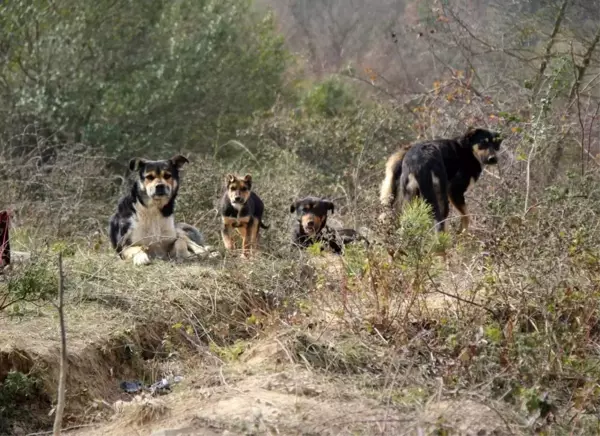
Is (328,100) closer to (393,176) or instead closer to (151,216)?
(393,176)

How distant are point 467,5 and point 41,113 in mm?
6680

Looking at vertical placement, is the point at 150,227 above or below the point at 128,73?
below

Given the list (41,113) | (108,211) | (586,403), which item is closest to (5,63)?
(41,113)

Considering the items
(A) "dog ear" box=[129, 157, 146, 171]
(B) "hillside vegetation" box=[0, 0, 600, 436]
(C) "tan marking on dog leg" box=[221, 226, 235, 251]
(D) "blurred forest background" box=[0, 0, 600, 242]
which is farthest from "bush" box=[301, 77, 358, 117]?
(A) "dog ear" box=[129, 157, 146, 171]

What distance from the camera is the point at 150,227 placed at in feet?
34.1

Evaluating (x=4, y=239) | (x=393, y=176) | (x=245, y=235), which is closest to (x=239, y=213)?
(x=245, y=235)

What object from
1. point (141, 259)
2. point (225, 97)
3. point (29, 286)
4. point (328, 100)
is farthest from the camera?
point (328, 100)

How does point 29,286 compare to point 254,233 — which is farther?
point 254,233

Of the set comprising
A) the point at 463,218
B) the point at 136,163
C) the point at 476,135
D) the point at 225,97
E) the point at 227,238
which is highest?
the point at 225,97

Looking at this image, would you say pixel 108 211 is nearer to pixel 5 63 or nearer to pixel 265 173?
pixel 265 173

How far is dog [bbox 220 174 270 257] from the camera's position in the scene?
34.3 ft

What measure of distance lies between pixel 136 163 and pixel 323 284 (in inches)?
138

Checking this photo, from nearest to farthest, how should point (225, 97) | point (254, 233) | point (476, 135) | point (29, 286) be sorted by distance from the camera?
1. point (29, 286)
2. point (254, 233)
3. point (476, 135)
4. point (225, 97)

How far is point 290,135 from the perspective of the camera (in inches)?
647
